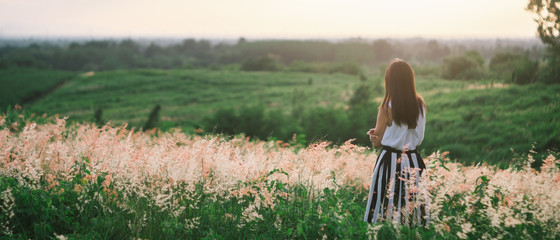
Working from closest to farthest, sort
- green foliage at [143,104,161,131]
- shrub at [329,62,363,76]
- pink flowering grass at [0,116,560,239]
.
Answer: pink flowering grass at [0,116,560,239]
green foliage at [143,104,161,131]
shrub at [329,62,363,76]

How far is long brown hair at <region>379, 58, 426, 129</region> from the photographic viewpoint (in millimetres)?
3723

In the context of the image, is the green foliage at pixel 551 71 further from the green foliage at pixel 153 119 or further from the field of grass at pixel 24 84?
the field of grass at pixel 24 84

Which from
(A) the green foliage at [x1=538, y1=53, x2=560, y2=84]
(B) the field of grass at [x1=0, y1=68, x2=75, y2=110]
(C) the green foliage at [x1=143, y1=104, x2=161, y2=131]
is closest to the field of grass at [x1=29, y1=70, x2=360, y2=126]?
(B) the field of grass at [x1=0, y1=68, x2=75, y2=110]

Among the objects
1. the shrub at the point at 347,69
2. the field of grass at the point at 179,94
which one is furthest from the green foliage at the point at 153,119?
the shrub at the point at 347,69

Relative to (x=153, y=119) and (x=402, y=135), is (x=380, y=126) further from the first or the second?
(x=153, y=119)

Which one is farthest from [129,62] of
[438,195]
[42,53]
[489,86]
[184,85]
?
[438,195]

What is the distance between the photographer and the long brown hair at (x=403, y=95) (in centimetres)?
372

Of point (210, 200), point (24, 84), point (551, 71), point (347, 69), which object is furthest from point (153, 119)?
point (347, 69)

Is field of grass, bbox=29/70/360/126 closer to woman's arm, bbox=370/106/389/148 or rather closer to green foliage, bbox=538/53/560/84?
green foliage, bbox=538/53/560/84

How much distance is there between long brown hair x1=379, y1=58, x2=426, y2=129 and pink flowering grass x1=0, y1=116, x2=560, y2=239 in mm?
516

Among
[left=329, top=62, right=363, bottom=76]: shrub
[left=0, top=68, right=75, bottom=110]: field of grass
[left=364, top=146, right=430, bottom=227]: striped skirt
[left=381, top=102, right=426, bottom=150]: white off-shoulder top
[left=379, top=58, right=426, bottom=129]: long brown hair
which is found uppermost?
[left=379, top=58, right=426, bottom=129]: long brown hair

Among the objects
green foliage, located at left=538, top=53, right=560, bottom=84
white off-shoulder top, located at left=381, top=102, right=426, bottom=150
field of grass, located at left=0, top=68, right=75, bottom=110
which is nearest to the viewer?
white off-shoulder top, located at left=381, top=102, right=426, bottom=150

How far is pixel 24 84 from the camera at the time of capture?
77188 mm

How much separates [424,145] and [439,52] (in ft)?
309
